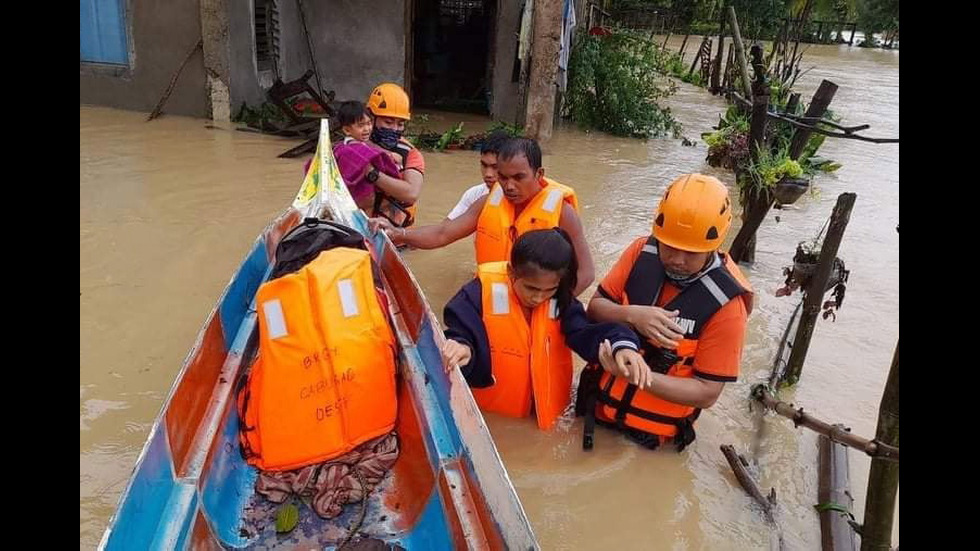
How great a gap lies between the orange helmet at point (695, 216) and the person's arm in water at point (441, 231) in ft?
5.13

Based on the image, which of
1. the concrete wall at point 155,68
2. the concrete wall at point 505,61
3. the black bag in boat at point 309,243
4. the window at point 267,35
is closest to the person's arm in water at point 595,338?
the black bag in boat at point 309,243

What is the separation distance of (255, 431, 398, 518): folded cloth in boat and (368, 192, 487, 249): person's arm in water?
66.2 inches

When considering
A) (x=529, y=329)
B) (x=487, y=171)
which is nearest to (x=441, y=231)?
(x=487, y=171)

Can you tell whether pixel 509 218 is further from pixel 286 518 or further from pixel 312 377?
pixel 286 518

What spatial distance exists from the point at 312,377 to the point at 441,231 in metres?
1.74

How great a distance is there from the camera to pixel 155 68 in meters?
9.02

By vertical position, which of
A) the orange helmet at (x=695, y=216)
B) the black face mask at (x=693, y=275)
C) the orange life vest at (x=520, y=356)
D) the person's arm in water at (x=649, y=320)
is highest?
the orange helmet at (x=695, y=216)

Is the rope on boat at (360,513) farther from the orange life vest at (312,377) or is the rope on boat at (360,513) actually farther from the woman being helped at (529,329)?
the woman being helped at (529,329)

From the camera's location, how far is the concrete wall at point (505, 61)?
9.63m
